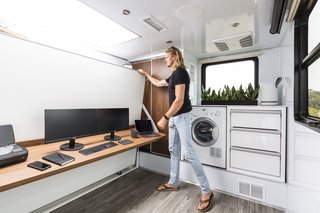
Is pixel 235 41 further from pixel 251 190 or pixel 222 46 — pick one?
pixel 251 190

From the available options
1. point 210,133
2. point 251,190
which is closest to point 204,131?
point 210,133

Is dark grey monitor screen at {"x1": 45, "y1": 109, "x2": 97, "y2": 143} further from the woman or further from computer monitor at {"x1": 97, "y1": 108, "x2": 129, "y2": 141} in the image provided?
the woman

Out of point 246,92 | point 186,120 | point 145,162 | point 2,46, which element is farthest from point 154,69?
point 2,46

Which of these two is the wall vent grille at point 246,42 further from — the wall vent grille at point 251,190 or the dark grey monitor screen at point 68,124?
the dark grey monitor screen at point 68,124

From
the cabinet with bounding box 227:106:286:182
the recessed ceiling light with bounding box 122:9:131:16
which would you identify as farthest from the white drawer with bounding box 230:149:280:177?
the recessed ceiling light with bounding box 122:9:131:16

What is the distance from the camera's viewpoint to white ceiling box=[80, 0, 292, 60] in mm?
1431

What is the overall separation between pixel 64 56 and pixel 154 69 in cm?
143

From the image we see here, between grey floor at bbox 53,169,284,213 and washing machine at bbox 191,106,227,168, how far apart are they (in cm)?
45

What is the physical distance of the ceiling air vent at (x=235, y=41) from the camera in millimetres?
2018

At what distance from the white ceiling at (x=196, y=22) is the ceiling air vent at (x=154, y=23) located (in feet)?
0.15

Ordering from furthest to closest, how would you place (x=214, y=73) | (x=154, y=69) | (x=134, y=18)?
(x=214, y=73)
(x=154, y=69)
(x=134, y=18)

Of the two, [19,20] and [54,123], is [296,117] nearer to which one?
[54,123]

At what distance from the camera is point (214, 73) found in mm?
3010

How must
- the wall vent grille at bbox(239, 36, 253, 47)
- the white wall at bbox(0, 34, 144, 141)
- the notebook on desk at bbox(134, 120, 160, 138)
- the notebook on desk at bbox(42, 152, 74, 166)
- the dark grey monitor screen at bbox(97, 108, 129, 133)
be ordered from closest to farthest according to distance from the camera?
the notebook on desk at bbox(42, 152, 74, 166), the white wall at bbox(0, 34, 144, 141), the dark grey monitor screen at bbox(97, 108, 129, 133), the wall vent grille at bbox(239, 36, 253, 47), the notebook on desk at bbox(134, 120, 160, 138)
